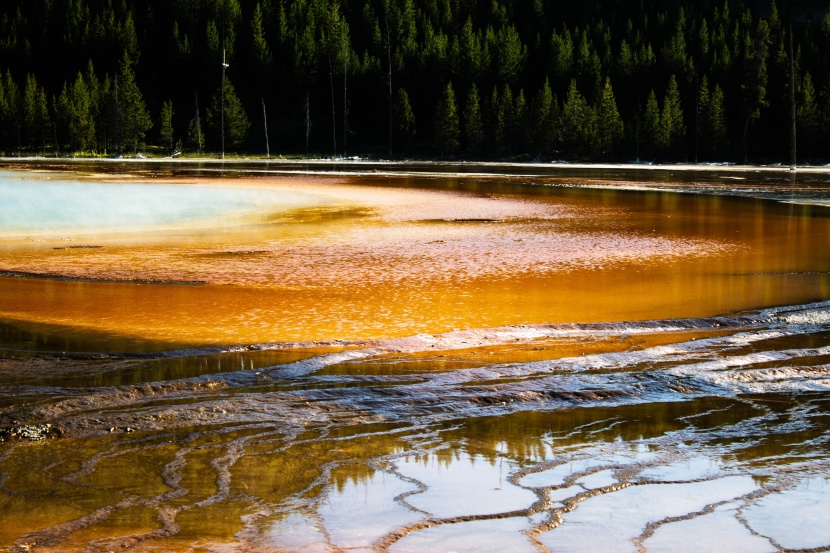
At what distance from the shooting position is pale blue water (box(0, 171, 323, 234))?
20469 mm

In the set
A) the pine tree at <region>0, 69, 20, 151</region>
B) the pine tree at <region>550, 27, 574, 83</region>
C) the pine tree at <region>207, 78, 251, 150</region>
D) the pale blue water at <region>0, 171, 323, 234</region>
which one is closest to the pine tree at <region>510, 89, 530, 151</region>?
the pine tree at <region>550, 27, 574, 83</region>

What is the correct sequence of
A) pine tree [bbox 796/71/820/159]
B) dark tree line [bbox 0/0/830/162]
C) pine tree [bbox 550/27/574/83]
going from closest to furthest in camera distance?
pine tree [bbox 796/71/820/159], dark tree line [bbox 0/0/830/162], pine tree [bbox 550/27/574/83]

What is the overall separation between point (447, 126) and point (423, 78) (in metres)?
21.4

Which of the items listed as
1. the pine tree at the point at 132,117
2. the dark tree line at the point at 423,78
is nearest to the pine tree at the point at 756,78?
the dark tree line at the point at 423,78

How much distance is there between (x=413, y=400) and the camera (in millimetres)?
6664

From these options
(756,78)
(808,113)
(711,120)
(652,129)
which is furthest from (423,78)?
(808,113)

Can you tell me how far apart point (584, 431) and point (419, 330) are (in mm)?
3453

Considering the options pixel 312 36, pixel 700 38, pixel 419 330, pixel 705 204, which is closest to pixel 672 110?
pixel 700 38

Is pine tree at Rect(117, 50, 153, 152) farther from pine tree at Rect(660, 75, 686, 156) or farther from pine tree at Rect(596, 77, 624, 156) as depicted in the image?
pine tree at Rect(660, 75, 686, 156)

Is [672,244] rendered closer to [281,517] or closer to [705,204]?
[705,204]

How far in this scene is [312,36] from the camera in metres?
129

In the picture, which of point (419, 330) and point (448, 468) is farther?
point (419, 330)

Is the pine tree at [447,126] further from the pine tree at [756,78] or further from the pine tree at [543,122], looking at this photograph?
the pine tree at [756,78]

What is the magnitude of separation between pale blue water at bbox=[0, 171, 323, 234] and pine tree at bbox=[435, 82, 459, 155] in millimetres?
69009
